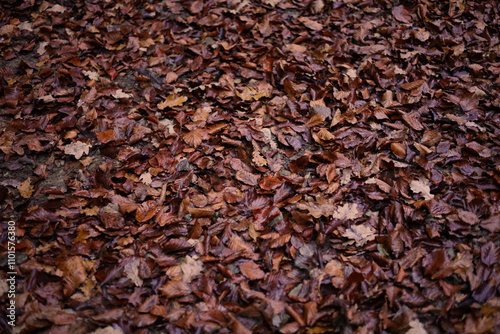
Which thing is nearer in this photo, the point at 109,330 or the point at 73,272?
the point at 109,330

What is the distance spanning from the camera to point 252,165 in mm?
2459

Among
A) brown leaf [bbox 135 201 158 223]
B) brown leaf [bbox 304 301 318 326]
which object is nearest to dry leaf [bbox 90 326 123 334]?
brown leaf [bbox 135 201 158 223]

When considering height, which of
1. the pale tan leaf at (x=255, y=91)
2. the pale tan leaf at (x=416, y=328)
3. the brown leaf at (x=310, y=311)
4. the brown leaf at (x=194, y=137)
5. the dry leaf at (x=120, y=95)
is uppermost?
the dry leaf at (x=120, y=95)

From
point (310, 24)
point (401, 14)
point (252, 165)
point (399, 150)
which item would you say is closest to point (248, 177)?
point (252, 165)

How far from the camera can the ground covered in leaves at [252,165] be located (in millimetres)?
1831

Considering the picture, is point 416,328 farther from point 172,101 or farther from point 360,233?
point 172,101

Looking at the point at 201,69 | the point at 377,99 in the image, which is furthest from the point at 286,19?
the point at 377,99

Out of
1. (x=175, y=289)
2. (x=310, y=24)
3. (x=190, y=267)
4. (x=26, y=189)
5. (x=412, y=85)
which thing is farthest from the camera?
(x=310, y=24)

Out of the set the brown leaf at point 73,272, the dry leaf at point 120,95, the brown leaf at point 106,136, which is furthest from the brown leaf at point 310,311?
the dry leaf at point 120,95

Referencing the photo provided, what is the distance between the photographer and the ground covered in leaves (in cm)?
183

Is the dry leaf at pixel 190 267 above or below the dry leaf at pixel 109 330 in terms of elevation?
above

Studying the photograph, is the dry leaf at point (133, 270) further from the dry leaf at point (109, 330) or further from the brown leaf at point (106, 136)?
the brown leaf at point (106, 136)

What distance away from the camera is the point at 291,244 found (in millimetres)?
2068

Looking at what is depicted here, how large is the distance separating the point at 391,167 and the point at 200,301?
5.37 feet
